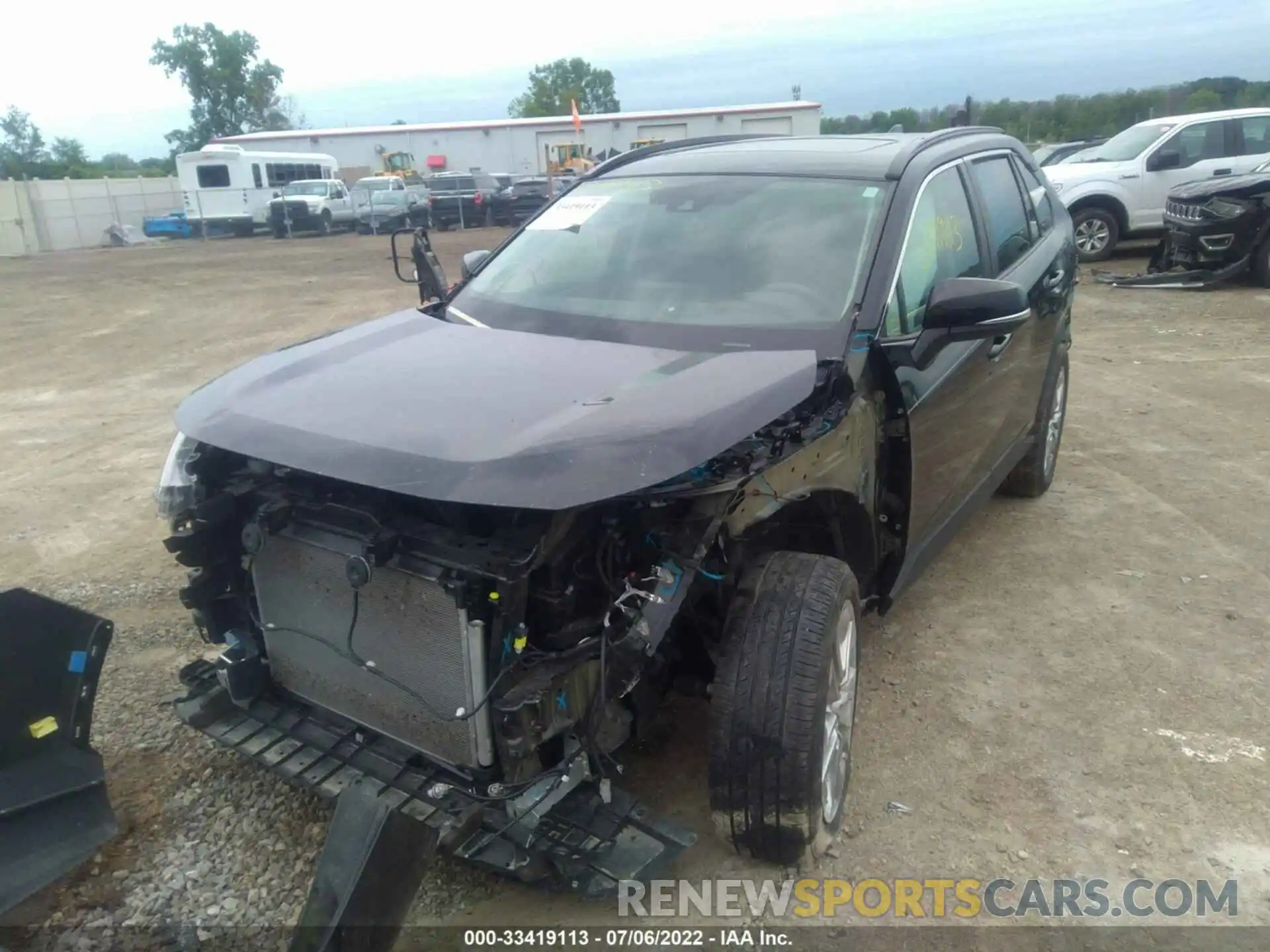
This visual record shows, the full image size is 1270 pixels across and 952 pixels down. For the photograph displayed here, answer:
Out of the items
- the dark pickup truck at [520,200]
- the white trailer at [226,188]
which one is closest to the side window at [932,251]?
the dark pickup truck at [520,200]

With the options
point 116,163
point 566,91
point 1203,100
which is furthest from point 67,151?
point 1203,100

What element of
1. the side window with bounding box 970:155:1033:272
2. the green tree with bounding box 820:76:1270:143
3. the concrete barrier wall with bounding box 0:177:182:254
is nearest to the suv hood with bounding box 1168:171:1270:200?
the side window with bounding box 970:155:1033:272

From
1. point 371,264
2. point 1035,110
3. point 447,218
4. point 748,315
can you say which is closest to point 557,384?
point 748,315

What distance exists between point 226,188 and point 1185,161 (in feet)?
90.2

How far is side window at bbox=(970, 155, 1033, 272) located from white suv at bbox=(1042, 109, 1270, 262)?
9812mm

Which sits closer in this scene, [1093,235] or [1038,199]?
[1038,199]

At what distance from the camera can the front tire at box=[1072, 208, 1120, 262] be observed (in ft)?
45.8

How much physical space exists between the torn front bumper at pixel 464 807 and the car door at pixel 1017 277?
2.40 metres

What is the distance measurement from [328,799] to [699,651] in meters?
1.12

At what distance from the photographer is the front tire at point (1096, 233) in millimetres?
13953

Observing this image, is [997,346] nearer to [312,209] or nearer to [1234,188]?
[1234,188]

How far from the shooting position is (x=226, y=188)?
31.4 m

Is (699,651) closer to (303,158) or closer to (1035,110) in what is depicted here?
(303,158)

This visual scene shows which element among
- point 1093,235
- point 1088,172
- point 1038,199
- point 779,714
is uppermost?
point 1038,199
